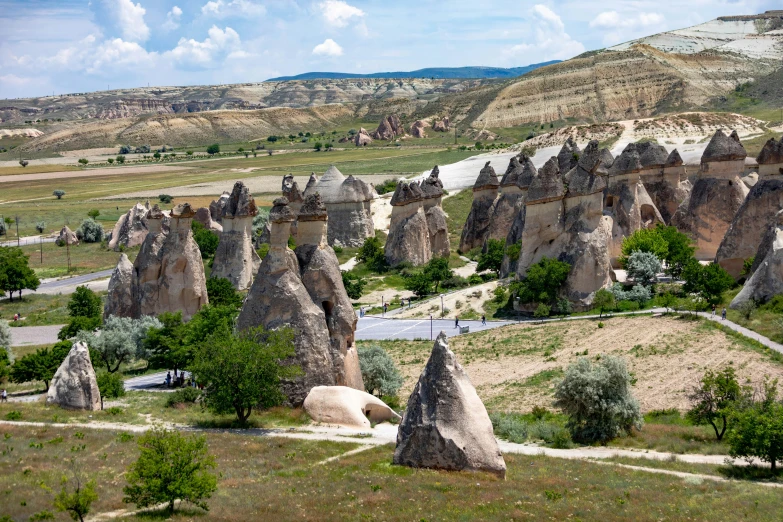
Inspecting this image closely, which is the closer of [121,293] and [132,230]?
[121,293]

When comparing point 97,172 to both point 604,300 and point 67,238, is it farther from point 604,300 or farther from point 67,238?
point 604,300

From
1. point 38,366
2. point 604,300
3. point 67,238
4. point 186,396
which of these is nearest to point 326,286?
point 186,396

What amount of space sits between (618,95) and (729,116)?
46470mm

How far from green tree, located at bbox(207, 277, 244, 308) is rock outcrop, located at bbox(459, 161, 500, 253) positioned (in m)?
21.2

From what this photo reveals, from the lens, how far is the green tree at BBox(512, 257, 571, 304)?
139 feet

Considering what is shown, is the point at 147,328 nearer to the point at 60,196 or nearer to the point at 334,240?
the point at 334,240

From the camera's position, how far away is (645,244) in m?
46.1

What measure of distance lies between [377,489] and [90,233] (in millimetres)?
67330

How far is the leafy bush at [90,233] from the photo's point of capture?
81062mm

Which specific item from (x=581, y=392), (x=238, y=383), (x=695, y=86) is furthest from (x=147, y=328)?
(x=695, y=86)

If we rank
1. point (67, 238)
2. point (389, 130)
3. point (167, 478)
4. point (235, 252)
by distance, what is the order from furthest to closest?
point (389, 130) < point (67, 238) < point (235, 252) < point (167, 478)

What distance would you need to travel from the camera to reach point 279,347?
85.6 ft

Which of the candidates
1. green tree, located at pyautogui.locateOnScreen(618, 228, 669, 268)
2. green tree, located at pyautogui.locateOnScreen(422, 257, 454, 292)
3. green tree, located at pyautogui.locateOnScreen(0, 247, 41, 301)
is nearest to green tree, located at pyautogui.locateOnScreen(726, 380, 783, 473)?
green tree, located at pyautogui.locateOnScreen(618, 228, 669, 268)

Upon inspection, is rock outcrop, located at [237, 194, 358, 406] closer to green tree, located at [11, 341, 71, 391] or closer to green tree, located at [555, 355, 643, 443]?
green tree, located at [555, 355, 643, 443]
